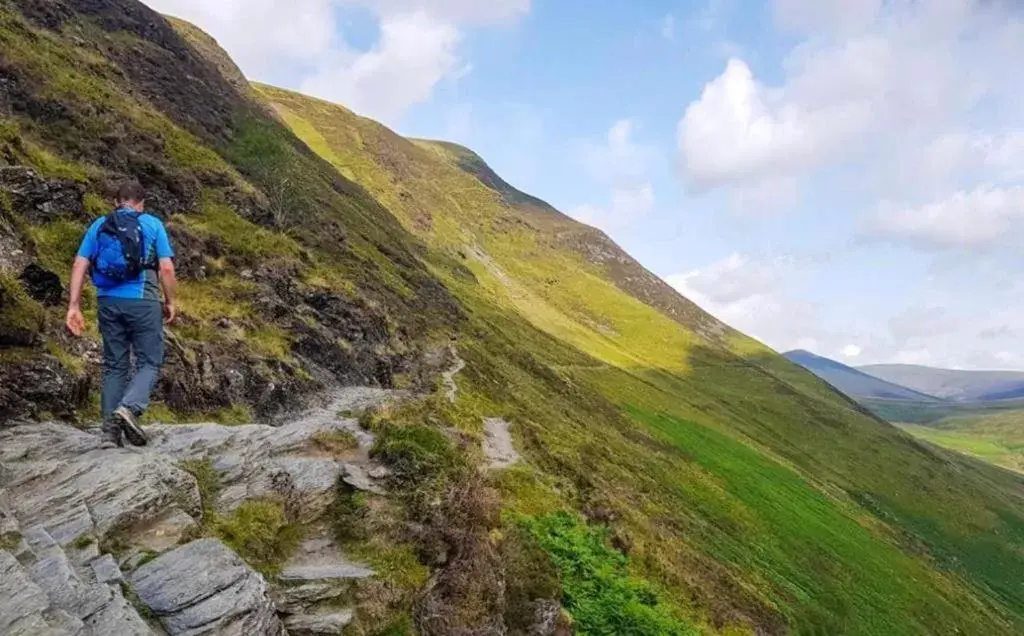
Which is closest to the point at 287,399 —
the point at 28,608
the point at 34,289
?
the point at 34,289

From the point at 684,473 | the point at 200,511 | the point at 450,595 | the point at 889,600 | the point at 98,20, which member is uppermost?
the point at 98,20

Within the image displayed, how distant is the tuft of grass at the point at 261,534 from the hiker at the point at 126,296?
2.33 meters

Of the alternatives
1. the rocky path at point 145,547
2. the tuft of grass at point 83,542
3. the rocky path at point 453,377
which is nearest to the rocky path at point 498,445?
the rocky path at point 453,377

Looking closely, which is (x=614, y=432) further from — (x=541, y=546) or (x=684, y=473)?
(x=541, y=546)

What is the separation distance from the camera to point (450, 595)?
43.0 ft

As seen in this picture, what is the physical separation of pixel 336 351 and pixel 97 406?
1647 centimetres

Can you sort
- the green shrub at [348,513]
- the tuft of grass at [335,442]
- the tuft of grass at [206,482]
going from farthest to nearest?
the tuft of grass at [335,442] < the green shrub at [348,513] < the tuft of grass at [206,482]

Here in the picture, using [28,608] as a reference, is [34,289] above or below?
above

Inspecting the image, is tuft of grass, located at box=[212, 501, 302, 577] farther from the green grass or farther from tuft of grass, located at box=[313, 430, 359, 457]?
tuft of grass, located at box=[313, 430, 359, 457]

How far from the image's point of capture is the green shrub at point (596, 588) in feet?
56.3

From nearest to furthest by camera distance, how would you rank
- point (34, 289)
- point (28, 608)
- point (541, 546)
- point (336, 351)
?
point (28, 608), point (34, 289), point (541, 546), point (336, 351)

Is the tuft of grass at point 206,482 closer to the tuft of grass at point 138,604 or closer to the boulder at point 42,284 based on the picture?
the tuft of grass at point 138,604

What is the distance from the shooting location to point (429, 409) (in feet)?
96.7

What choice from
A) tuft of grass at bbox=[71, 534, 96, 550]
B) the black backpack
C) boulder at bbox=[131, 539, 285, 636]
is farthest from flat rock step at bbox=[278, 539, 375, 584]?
the black backpack
